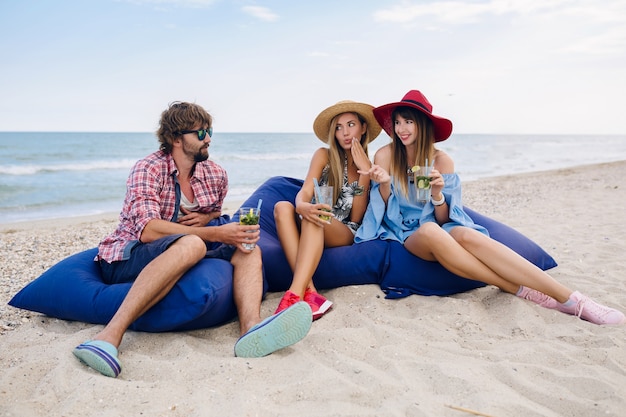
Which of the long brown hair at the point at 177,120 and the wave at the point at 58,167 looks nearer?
the long brown hair at the point at 177,120

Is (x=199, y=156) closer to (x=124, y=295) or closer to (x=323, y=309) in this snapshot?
(x=124, y=295)

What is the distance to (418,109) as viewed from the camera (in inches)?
154

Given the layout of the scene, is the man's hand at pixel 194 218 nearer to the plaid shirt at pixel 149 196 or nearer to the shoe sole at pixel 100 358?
the plaid shirt at pixel 149 196

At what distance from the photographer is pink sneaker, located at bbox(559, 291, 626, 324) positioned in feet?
10.4

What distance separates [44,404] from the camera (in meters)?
2.26

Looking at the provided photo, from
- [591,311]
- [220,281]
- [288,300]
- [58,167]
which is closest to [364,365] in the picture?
[288,300]

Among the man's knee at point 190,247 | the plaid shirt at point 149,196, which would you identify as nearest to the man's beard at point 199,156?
the plaid shirt at point 149,196

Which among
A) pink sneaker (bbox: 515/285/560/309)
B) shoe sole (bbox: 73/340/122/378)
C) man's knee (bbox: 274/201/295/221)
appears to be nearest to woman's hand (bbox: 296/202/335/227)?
man's knee (bbox: 274/201/295/221)

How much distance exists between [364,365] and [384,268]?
1324 mm

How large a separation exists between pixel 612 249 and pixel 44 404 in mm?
4962

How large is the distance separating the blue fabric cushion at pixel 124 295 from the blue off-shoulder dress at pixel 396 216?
123 cm

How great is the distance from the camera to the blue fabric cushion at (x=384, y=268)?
12.2ft

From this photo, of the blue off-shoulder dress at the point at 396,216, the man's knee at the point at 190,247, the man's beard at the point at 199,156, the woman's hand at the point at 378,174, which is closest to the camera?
the man's knee at the point at 190,247

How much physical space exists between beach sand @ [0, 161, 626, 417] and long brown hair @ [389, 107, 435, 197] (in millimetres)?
880
